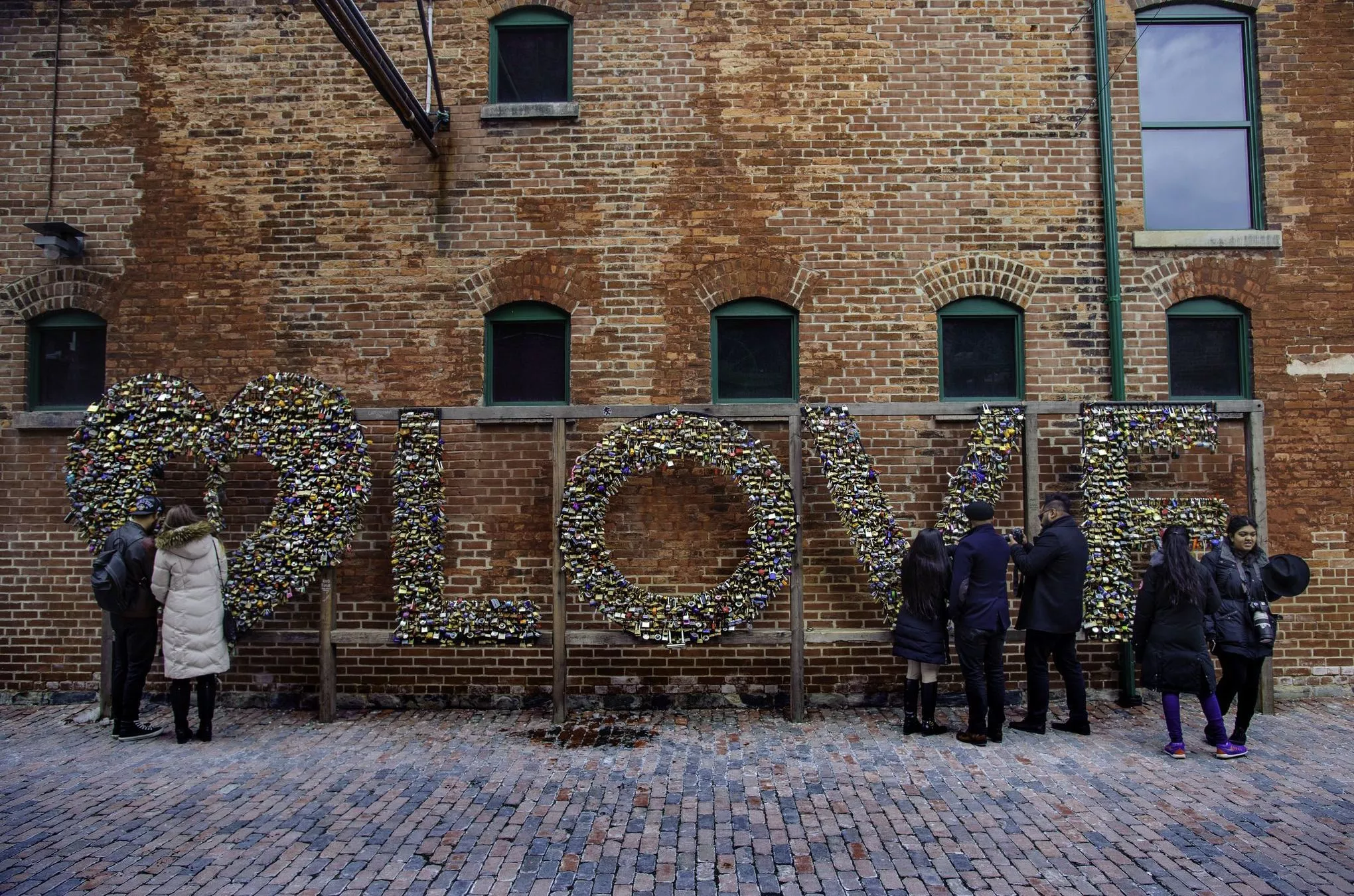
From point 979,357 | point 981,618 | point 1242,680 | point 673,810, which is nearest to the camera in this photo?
point 673,810

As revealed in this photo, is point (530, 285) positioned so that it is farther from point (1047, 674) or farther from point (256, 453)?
point (1047, 674)

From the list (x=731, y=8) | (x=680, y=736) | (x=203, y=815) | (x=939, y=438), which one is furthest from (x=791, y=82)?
(x=203, y=815)

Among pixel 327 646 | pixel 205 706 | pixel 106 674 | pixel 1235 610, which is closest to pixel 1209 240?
pixel 1235 610

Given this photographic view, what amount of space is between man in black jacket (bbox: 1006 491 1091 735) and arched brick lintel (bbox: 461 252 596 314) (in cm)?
462

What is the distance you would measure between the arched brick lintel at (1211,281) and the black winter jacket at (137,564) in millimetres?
9460

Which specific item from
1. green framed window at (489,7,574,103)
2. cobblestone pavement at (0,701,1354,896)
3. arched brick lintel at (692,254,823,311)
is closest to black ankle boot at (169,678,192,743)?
cobblestone pavement at (0,701,1354,896)

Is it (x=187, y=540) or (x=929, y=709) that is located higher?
(x=187, y=540)

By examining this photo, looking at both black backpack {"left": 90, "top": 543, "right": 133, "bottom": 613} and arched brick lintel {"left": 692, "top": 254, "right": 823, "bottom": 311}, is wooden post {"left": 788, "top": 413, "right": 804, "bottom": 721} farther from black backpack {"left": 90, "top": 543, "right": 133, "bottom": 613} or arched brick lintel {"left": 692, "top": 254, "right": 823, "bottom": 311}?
black backpack {"left": 90, "top": 543, "right": 133, "bottom": 613}

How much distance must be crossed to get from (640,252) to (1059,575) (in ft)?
15.6

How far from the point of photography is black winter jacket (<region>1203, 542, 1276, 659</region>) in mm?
5941

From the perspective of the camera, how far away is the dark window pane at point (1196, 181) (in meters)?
7.77

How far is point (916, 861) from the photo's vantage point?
4297 mm

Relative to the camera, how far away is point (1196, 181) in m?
7.79

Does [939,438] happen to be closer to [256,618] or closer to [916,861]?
[916,861]
